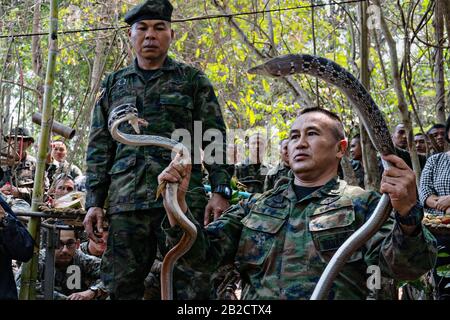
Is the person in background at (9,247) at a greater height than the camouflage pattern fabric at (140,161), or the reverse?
the camouflage pattern fabric at (140,161)

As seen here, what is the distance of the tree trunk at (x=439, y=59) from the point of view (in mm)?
6465

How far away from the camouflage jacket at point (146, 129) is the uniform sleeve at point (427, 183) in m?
2.50

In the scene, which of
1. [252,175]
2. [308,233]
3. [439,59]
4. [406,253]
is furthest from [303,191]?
[252,175]

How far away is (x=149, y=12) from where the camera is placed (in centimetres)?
442

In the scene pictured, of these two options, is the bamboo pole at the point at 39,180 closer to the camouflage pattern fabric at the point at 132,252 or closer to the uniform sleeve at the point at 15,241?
the uniform sleeve at the point at 15,241

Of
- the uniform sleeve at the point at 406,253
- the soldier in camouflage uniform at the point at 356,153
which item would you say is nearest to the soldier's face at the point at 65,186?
the soldier in camouflage uniform at the point at 356,153

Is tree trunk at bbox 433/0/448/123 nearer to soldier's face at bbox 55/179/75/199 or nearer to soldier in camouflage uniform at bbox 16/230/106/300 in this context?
soldier in camouflage uniform at bbox 16/230/106/300

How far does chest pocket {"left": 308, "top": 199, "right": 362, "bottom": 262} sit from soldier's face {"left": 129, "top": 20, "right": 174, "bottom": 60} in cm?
160

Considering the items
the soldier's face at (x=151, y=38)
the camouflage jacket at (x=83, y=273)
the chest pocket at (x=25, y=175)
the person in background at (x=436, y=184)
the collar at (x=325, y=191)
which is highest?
the soldier's face at (x=151, y=38)

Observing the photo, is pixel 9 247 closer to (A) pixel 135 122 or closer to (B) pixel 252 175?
(A) pixel 135 122

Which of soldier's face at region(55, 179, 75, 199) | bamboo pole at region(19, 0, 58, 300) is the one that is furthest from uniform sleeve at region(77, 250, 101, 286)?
bamboo pole at region(19, 0, 58, 300)

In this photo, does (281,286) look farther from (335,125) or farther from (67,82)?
(67,82)
